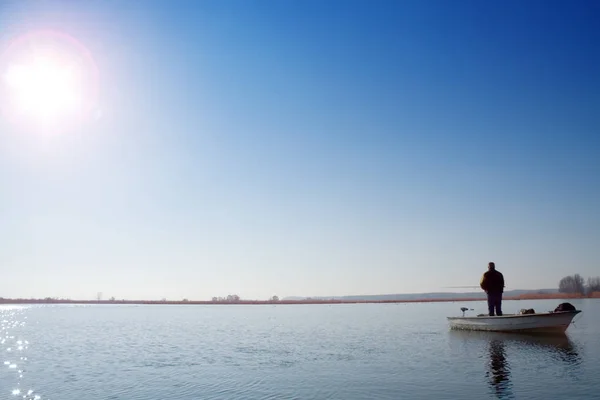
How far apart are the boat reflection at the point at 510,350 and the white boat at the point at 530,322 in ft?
1.43

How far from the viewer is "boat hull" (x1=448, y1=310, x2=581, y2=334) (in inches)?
1172

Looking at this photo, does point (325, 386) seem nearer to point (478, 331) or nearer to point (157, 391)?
point (157, 391)

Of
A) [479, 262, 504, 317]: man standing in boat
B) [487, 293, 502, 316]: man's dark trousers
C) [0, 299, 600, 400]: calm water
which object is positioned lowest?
[0, 299, 600, 400]: calm water

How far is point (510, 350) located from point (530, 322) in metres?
7.07

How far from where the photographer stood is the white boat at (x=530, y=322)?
29766mm

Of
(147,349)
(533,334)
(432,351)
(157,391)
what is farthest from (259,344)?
(533,334)

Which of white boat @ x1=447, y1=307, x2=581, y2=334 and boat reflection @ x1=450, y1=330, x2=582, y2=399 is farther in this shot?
white boat @ x1=447, y1=307, x2=581, y2=334

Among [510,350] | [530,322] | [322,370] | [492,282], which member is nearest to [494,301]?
[492,282]

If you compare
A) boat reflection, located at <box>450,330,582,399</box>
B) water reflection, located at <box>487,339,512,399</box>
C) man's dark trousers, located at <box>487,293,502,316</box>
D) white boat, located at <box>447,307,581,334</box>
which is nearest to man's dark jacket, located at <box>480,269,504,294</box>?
man's dark trousers, located at <box>487,293,502,316</box>

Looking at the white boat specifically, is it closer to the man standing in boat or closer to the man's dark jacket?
the man standing in boat

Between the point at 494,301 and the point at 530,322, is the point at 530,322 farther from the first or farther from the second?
the point at 494,301

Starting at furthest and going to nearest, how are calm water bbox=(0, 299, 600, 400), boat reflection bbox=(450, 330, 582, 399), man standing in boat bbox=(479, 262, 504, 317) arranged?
man standing in boat bbox=(479, 262, 504, 317) → boat reflection bbox=(450, 330, 582, 399) → calm water bbox=(0, 299, 600, 400)

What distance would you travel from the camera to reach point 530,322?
3075 centimetres

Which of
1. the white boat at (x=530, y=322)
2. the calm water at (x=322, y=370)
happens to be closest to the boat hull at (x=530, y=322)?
the white boat at (x=530, y=322)
